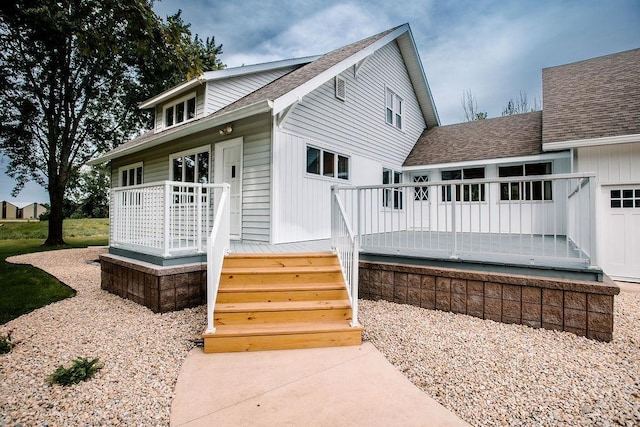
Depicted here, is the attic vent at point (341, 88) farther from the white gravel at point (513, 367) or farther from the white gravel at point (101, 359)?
the white gravel at point (101, 359)

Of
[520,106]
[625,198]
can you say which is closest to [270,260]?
[625,198]

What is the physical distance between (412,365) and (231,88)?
9.21 metres

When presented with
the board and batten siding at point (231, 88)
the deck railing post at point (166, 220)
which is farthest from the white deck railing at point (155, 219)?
the board and batten siding at point (231, 88)

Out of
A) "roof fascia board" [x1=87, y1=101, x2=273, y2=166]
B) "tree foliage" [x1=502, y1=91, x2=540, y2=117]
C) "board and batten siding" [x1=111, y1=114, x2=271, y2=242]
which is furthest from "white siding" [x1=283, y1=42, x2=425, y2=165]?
"tree foliage" [x1=502, y1=91, x2=540, y2=117]

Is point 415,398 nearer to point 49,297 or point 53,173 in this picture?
point 49,297

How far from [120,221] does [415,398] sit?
5.90 metres

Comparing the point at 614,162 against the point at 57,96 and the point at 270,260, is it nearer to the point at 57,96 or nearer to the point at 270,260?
the point at 270,260

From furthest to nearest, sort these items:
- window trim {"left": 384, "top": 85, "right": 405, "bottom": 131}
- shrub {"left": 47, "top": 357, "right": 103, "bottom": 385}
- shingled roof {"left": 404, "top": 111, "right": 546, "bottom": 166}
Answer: window trim {"left": 384, "top": 85, "right": 405, "bottom": 131} → shingled roof {"left": 404, "top": 111, "right": 546, "bottom": 166} → shrub {"left": 47, "top": 357, "right": 103, "bottom": 385}

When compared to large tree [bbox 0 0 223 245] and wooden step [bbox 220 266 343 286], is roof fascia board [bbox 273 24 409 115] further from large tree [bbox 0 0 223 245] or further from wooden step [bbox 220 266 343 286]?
large tree [bbox 0 0 223 245]

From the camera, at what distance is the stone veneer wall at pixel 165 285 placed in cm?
444

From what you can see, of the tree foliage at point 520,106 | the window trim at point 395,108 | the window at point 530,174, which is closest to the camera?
the window at point 530,174

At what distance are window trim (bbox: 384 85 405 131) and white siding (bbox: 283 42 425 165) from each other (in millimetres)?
128

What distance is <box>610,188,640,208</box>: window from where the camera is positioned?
22.0 feet

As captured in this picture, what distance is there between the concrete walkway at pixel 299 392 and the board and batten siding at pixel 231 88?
788 cm
